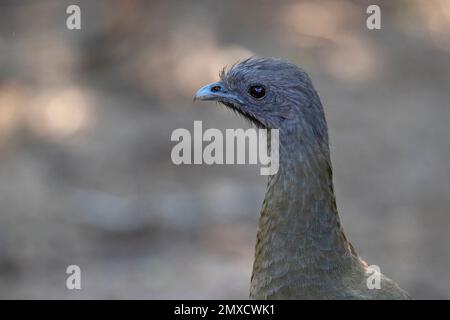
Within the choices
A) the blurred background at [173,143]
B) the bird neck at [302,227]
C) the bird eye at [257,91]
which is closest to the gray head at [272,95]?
the bird eye at [257,91]

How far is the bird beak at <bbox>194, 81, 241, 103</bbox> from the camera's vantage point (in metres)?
5.28

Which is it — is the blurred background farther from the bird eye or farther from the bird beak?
the bird eye

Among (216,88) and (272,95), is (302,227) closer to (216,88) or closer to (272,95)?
(272,95)

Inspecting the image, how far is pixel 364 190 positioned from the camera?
9.70 m

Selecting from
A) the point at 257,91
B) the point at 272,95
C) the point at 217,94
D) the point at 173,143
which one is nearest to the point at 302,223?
the point at 272,95

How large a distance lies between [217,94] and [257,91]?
12.7 inches

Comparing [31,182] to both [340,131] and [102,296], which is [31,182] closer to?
[102,296]

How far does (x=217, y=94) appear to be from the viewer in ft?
17.5

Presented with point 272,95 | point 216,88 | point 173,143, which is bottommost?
point 272,95

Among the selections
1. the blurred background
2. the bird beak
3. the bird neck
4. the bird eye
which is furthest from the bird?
the blurred background

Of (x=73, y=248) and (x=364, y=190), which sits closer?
(x=73, y=248)

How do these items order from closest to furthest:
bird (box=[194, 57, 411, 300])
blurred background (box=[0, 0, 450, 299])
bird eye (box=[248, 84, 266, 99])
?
bird (box=[194, 57, 411, 300]) < bird eye (box=[248, 84, 266, 99]) < blurred background (box=[0, 0, 450, 299])
